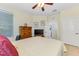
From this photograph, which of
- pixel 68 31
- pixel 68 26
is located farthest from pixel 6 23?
pixel 68 26

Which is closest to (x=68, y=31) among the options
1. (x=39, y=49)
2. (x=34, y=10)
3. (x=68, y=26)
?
(x=68, y=26)

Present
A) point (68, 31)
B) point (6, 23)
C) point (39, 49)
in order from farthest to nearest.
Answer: point (68, 31), point (6, 23), point (39, 49)

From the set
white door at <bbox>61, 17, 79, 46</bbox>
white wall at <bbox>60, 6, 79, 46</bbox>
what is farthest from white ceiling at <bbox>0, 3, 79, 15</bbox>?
white door at <bbox>61, 17, 79, 46</bbox>

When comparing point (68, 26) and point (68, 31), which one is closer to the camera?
point (68, 31)

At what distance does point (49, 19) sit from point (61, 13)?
0.66 feet

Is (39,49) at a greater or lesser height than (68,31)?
lesser

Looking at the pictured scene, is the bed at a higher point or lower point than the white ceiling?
lower

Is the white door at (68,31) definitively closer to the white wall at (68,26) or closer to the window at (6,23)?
the white wall at (68,26)

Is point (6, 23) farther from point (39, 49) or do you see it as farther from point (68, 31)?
point (68, 31)

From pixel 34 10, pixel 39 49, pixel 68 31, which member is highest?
pixel 34 10

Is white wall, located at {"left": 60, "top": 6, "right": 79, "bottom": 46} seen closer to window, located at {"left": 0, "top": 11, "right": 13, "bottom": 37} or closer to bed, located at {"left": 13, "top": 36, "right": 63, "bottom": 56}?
bed, located at {"left": 13, "top": 36, "right": 63, "bottom": 56}

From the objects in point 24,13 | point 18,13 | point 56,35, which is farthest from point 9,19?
point 56,35

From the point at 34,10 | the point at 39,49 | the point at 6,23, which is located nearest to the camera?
the point at 39,49

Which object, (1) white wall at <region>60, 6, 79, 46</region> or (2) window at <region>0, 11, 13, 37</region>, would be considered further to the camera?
(1) white wall at <region>60, 6, 79, 46</region>
